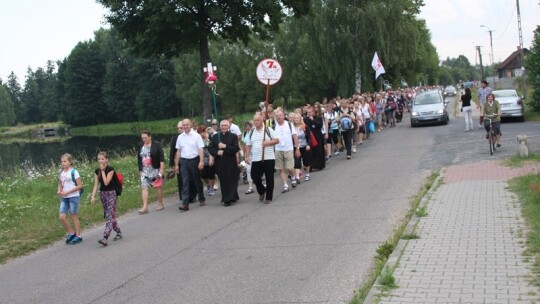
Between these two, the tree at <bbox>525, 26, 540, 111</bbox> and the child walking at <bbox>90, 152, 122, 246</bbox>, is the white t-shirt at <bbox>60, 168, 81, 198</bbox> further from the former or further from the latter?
the tree at <bbox>525, 26, 540, 111</bbox>

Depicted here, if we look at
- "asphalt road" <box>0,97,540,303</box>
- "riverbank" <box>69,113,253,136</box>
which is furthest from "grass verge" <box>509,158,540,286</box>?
"riverbank" <box>69,113,253,136</box>

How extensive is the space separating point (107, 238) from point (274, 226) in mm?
2764

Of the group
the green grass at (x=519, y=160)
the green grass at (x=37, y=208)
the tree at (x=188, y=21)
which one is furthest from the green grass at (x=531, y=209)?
the tree at (x=188, y=21)

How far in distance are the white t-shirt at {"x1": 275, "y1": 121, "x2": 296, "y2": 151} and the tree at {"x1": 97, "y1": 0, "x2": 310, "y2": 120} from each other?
22.8 ft

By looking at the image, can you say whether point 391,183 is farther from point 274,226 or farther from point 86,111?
point 86,111

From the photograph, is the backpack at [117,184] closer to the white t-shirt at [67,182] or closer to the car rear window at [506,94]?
the white t-shirt at [67,182]

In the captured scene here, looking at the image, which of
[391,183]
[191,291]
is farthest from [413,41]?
[191,291]

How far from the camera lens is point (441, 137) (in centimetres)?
2191

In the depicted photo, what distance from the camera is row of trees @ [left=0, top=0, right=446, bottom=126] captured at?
23.0 meters

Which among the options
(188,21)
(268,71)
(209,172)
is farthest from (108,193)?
(188,21)

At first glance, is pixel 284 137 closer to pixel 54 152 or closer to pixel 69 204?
pixel 69 204

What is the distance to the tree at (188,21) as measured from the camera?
19.1 m

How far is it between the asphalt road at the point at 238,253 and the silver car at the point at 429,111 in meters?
14.2

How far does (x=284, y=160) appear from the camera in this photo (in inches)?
523
